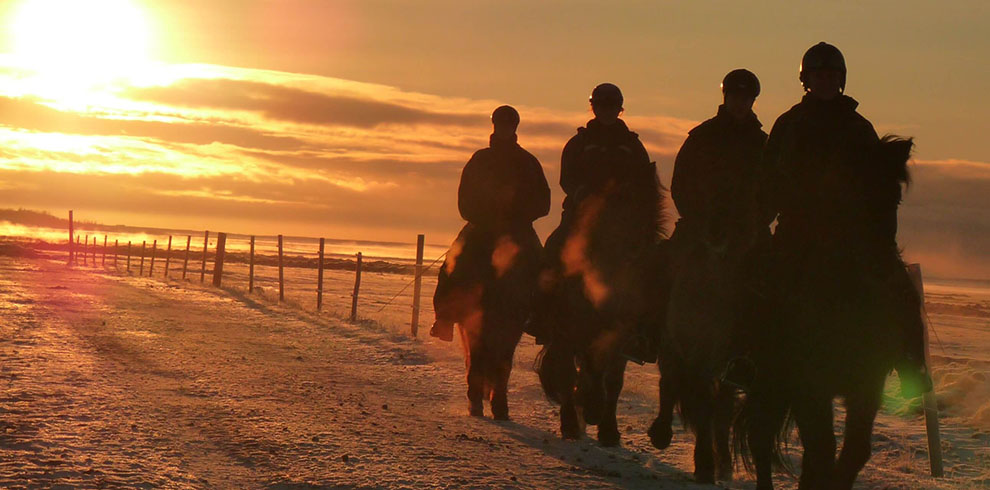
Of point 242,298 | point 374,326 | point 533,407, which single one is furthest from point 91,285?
point 533,407

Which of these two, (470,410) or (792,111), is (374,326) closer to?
(470,410)

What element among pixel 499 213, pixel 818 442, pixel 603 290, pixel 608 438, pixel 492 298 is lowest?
pixel 608 438

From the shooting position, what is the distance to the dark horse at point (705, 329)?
21.1ft

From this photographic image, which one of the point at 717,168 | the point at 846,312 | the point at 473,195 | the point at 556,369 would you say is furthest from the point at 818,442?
the point at 473,195

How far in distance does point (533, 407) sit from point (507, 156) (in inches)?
99.3

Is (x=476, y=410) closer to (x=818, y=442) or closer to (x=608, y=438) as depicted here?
(x=608, y=438)

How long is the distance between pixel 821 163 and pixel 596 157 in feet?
9.52

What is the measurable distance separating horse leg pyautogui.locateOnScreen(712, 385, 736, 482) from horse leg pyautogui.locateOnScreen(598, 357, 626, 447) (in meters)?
1.19

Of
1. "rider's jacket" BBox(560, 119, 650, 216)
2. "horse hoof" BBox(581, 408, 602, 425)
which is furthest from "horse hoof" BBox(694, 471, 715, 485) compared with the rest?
"rider's jacket" BBox(560, 119, 650, 216)

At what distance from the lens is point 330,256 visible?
323ft

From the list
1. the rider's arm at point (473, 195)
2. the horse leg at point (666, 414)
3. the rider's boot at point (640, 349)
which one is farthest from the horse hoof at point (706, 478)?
the rider's arm at point (473, 195)

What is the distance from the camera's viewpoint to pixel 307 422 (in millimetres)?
8406

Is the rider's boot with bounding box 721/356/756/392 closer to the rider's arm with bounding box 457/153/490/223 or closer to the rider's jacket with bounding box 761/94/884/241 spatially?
the rider's jacket with bounding box 761/94/884/241

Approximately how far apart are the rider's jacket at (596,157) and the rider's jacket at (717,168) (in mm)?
911
